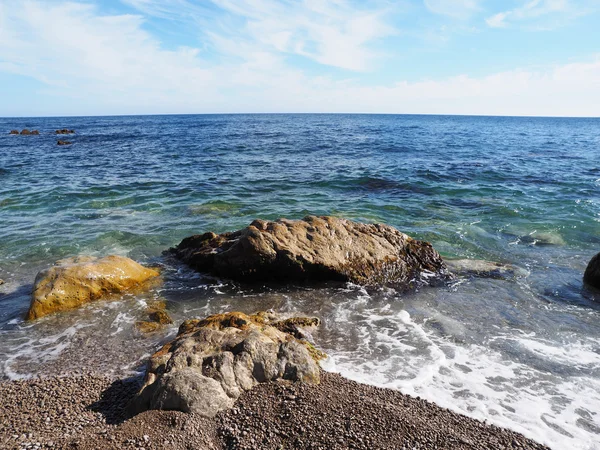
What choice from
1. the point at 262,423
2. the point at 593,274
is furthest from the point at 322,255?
the point at 593,274

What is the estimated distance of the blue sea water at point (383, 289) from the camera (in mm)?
6176

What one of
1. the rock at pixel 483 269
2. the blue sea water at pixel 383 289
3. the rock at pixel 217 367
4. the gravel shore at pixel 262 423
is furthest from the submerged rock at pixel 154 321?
the rock at pixel 483 269

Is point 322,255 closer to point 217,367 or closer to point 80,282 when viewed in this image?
point 217,367

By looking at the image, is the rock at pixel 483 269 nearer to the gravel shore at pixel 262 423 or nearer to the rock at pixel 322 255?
the rock at pixel 322 255

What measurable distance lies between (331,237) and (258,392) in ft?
16.3

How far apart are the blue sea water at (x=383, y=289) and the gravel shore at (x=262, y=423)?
56 centimetres

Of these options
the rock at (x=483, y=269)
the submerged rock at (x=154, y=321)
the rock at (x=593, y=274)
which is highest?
the rock at (x=593, y=274)

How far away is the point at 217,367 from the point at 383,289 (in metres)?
4.85

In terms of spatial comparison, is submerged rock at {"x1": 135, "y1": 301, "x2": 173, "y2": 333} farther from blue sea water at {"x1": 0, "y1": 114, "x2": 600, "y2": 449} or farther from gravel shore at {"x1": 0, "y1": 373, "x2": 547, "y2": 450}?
gravel shore at {"x1": 0, "y1": 373, "x2": 547, "y2": 450}

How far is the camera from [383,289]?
9.19 m

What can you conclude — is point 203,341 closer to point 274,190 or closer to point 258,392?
point 258,392

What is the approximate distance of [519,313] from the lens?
827 centimetres

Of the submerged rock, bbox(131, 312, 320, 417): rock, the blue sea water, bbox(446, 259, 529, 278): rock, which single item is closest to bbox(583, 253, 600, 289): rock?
the blue sea water

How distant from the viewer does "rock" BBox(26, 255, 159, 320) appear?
8047 millimetres
